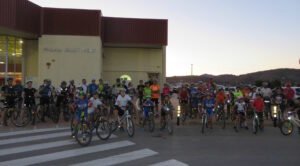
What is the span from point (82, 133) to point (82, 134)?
3cm

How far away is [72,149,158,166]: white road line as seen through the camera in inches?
262

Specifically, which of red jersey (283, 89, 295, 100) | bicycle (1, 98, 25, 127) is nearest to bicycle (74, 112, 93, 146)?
bicycle (1, 98, 25, 127)

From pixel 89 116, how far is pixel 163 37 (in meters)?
18.3

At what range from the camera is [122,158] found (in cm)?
714

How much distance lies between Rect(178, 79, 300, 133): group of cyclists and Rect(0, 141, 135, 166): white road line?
14.1ft

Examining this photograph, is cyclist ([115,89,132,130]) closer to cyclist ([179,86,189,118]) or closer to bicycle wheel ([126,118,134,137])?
bicycle wheel ([126,118,134,137])

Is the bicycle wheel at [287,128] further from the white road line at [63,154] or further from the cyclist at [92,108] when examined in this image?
the cyclist at [92,108]

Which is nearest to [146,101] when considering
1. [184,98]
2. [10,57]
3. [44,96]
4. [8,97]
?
[184,98]

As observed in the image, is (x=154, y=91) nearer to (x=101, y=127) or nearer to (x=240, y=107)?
(x=240, y=107)

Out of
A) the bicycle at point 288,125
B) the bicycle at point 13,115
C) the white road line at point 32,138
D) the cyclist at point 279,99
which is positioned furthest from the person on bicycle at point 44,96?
the cyclist at point 279,99

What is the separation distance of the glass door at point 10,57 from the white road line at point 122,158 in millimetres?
17410

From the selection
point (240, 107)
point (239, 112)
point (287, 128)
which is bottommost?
point (287, 128)

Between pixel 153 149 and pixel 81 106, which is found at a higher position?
pixel 81 106

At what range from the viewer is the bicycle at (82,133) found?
846 cm
